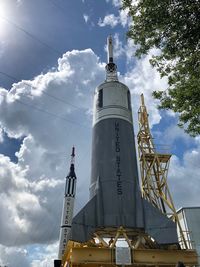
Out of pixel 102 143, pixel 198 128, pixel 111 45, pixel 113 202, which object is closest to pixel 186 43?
pixel 198 128

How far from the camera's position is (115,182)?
14453mm

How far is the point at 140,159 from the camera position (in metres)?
29.3

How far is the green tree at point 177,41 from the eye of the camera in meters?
10.8

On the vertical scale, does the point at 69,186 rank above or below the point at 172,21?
above

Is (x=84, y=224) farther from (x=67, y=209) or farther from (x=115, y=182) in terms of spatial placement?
(x=67, y=209)

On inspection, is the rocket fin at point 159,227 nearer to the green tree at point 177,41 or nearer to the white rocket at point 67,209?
the green tree at point 177,41

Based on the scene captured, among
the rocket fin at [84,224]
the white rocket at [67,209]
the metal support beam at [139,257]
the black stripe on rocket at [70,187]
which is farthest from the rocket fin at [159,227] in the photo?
the black stripe on rocket at [70,187]

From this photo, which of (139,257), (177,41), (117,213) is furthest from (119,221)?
(177,41)

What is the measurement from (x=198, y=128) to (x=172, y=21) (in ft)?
16.6

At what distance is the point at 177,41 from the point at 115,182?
7.66 m

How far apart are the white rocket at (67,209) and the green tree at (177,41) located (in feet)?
56.3

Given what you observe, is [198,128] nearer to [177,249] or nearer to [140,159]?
[177,249]

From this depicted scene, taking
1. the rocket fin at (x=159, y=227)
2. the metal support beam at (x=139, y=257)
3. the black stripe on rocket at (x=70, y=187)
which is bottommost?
the metal support beam at (x=139, y=257)

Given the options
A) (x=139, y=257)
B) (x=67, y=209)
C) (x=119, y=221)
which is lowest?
(x=139, y=257)
